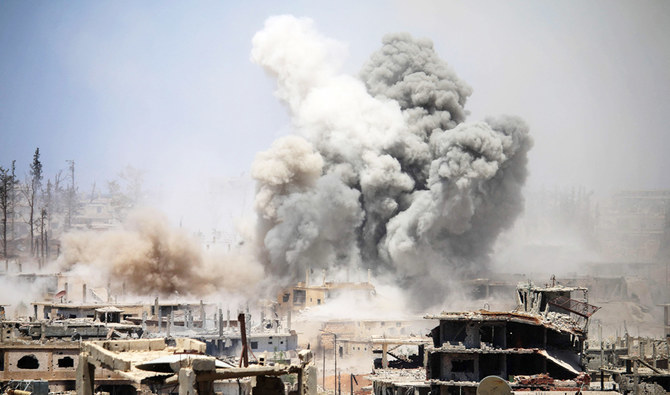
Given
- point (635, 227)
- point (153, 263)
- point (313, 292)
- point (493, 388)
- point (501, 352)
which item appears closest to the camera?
point (493, 388)

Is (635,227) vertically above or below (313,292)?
above

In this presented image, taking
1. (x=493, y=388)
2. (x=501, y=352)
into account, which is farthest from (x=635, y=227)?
(x=493, y=388)

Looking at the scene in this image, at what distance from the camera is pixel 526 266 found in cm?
9156

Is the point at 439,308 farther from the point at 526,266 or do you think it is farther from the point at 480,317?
the point at 480,317

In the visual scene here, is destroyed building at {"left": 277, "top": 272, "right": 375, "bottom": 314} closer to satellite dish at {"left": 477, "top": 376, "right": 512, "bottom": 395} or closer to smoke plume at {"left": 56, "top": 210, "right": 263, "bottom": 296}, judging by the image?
smoke plume at {"left": 56, "top": 210, "right": 263, "bottom": 296}

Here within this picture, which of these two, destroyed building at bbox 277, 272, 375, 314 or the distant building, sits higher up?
the distant building

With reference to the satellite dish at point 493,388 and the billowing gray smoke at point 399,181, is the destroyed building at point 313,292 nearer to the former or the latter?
the billowing gray smoke at point 399,181

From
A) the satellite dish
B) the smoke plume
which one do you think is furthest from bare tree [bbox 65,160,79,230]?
the satellite dish

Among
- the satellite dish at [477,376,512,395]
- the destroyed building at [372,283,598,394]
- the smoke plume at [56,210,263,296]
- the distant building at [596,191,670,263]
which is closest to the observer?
the satellite dish at [477,376,512,395]

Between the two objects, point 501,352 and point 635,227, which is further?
point 635,227

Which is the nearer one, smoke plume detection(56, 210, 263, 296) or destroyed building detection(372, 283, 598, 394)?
destroyed building detection(372, 283, 598, 394)

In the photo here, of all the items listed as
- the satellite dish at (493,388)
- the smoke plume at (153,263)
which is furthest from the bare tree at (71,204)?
the satellite dish at (493,388)

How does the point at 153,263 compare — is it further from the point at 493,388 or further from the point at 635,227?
the point at 635,227

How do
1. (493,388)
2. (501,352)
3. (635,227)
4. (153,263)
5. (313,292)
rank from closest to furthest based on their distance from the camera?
(493,388)
(501,352)
(313,292)
(153,263)
(635,227)
